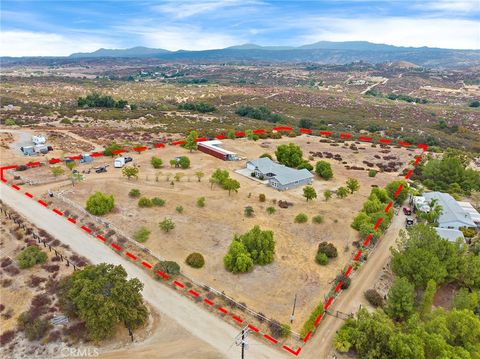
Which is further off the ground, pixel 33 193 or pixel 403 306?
pixel 33 193

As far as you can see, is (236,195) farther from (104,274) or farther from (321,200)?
(104,274)

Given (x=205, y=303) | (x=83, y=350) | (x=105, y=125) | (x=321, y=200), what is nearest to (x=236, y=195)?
(x=321, y=200)

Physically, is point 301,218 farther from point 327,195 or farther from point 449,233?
point 449,233

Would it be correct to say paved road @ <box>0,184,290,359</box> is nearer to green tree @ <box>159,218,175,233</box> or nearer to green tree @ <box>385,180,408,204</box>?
green tree @ <box>159,218,175,233</box>

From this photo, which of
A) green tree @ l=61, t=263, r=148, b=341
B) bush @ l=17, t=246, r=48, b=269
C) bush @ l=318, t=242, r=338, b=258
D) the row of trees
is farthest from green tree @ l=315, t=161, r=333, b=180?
bush @ l=17, t=246, r=48, b=269

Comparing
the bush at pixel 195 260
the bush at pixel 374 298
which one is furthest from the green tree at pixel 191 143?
the bush at pixel 374 298

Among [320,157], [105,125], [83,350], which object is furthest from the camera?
[105,125]
